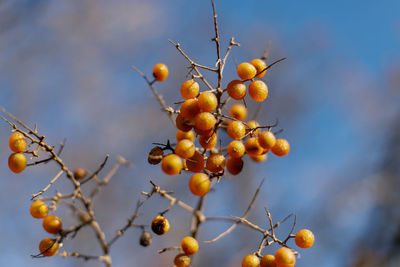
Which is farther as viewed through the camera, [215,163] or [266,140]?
[266,140]

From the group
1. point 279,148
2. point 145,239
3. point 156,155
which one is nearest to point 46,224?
→ point 145,239

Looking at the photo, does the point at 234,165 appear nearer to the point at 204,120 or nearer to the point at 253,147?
the point at 253,147

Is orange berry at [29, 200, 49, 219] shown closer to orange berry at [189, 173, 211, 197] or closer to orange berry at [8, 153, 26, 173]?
orange berry at [8, 153, 26, 173]

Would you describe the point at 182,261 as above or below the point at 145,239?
Answer: below

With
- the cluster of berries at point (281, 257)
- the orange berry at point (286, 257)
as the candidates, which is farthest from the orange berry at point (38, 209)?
the orange berry at point (286, 257)

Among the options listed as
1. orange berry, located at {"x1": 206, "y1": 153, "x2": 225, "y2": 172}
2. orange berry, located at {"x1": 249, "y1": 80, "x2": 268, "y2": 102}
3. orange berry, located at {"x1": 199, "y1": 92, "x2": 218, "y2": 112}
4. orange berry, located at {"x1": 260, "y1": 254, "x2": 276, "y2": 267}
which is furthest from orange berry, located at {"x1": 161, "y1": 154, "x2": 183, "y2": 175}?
orange berry, located at {"x1": 260, "y1": 254, "x2": 276, "y2": 267}

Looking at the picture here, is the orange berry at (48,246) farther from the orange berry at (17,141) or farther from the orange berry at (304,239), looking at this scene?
the orange berry at (304,239)

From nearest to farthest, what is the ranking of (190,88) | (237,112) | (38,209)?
(190,88) → (38,209) → (237,112)
